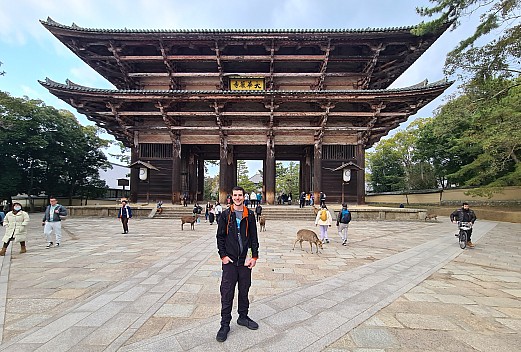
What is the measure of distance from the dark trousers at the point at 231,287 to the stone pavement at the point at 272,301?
0.22m

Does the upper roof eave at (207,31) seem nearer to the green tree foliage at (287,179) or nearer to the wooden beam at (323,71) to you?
the wooden beam at (323,71)

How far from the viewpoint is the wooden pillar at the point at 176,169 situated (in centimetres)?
1689

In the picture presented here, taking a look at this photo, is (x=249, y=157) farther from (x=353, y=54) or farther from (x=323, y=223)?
(x=323, y=223)

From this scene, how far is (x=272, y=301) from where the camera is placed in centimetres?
368

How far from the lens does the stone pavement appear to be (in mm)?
2682

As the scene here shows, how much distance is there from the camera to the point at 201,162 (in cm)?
2280

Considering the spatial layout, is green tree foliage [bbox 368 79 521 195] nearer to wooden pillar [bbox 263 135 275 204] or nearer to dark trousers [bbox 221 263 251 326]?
wooden pillar [bbox 263 135 275 204]

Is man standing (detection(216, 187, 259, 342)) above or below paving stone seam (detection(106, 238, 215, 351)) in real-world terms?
above

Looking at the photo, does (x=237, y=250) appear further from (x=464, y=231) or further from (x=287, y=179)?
(x=287, y=179)

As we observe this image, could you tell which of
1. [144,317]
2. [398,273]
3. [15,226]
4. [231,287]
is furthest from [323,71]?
[144,317]

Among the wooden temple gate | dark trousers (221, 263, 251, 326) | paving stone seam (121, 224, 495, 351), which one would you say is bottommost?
paving stone seam (121, 224, 495, 351)

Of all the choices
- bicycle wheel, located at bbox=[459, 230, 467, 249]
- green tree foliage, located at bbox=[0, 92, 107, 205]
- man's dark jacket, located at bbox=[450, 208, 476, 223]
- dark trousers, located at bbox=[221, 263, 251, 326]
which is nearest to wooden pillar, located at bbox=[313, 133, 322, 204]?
man's dark jacket, located at bbox=[450, 208, 476, 223]

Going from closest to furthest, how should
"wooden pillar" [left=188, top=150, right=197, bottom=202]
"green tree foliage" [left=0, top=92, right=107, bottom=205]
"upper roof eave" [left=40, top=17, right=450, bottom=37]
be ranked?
"upper roof eave" [left=40, top=17, right=450, bottom=37] < "green tree foliage" [left=0, top=92, right=107, bottom=205] < "wooden pillar" [left=188, top=150, right=197, bottom=202]

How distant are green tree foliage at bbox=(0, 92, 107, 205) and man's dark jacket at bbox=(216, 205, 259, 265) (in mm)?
24337
